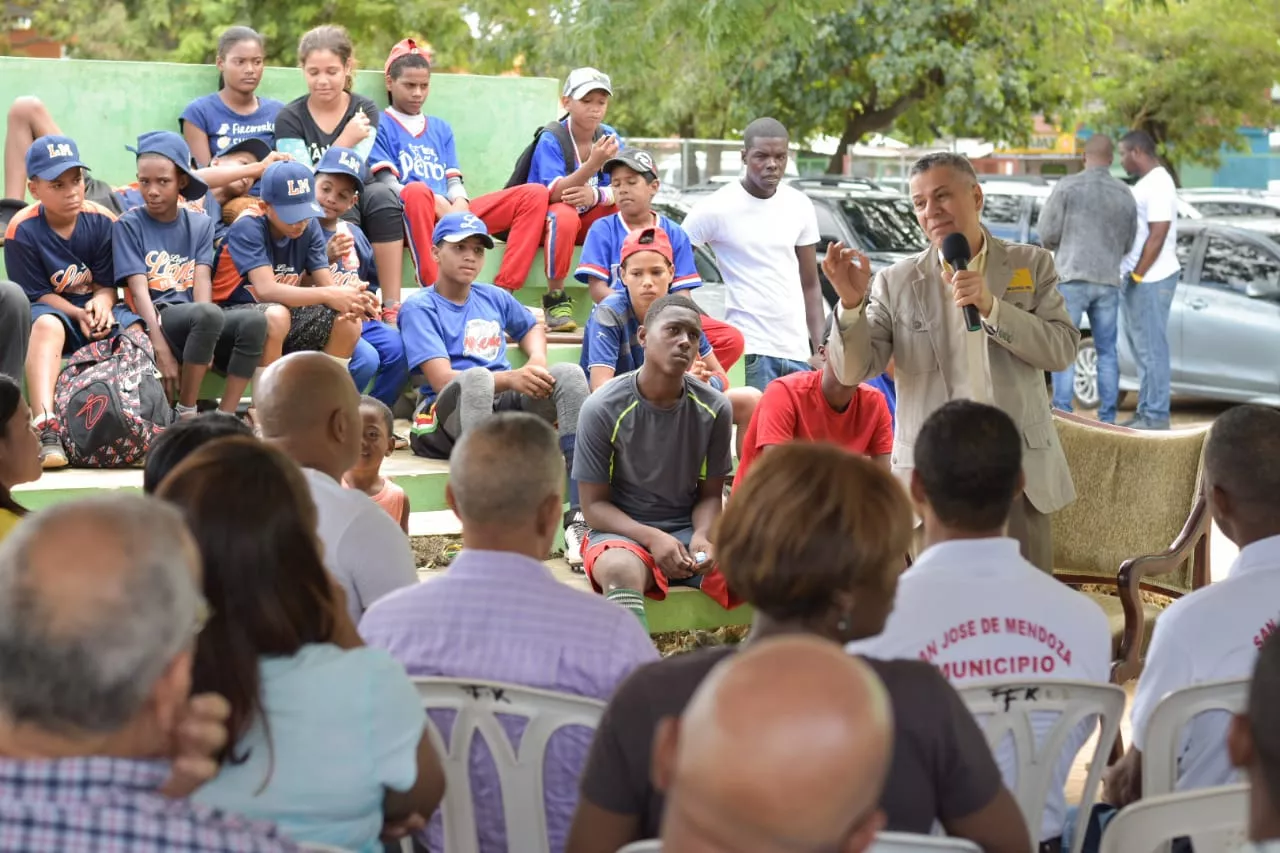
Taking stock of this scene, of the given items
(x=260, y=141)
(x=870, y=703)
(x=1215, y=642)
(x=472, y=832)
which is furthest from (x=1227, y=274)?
(x=870, y=703)

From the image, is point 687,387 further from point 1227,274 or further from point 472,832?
point 1227,274

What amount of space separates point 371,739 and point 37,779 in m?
0.65

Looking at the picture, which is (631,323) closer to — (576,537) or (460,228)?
(460,228)

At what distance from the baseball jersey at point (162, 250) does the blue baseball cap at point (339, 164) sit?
2.31 ft

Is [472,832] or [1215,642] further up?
[1215,642]

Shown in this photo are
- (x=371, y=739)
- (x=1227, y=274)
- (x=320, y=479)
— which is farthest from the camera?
(x=1227, y=274)

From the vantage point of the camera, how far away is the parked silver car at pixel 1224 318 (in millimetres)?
11594

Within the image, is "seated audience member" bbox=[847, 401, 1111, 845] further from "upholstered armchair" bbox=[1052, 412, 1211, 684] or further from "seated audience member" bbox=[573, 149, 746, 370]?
"seated audience member" bbox=[573, 149, 746, 370]

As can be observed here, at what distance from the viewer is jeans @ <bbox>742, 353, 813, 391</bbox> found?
7867mm

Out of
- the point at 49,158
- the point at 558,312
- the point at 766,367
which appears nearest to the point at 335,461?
the point at 49,158

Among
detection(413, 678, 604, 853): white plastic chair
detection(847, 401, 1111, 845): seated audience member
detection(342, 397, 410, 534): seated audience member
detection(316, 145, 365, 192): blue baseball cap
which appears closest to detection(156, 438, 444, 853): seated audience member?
detection(413, 678, 604, 853): white plastic chair

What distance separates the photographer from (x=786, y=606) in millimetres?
2436

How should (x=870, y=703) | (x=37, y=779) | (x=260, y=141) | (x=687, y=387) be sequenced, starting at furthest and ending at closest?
(x=260, y=141)
(x=687, y=387)
(x=37, y=779)
(x=870, y=703)

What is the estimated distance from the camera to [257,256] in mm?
6715
